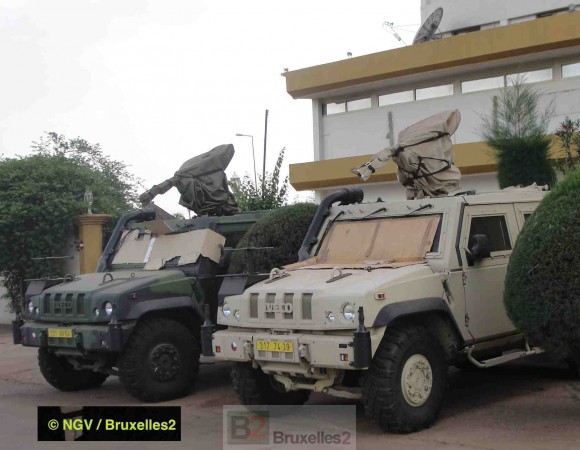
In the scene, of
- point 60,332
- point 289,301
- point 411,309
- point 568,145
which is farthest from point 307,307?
point 568,145

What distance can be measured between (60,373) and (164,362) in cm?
165

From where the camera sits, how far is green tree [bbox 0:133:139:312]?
1731cm

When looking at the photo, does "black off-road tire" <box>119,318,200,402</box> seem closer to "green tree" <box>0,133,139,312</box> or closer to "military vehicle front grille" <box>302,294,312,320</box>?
"military vehicle front grille" <box>302,294,312,320</box>

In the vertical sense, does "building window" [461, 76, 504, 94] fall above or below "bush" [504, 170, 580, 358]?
above

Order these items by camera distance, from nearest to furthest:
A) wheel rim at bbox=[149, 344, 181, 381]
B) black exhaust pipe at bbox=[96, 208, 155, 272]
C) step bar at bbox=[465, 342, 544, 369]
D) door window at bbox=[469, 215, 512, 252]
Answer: step bar at bbox=[465, 342, 544, 369] < door window at bbox=[469, 215, 512, 252] < wheel rim at bbox=[149, 344, 181, 381] < black exhaust pipe at bbox=[96, 208, 155, 272]

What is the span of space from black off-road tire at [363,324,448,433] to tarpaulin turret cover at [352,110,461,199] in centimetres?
272

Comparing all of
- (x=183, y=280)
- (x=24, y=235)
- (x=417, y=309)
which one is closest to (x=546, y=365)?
(x=417, y=309)

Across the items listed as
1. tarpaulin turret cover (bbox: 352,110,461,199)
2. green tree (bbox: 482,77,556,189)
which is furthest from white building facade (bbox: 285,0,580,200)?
tarpaulin turret cover (bbox: 352,110,461,199)

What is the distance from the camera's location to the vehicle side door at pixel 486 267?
747 centimetres

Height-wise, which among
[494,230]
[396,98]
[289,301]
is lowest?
[289,301]

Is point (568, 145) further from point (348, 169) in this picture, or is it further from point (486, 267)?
point (348, 169)

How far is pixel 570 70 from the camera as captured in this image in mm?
17312

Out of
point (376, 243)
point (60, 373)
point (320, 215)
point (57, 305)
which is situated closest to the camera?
point (376, 243)

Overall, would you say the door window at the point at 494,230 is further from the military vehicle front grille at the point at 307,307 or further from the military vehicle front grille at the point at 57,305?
the military vehicle front grille at the point at 57,305
